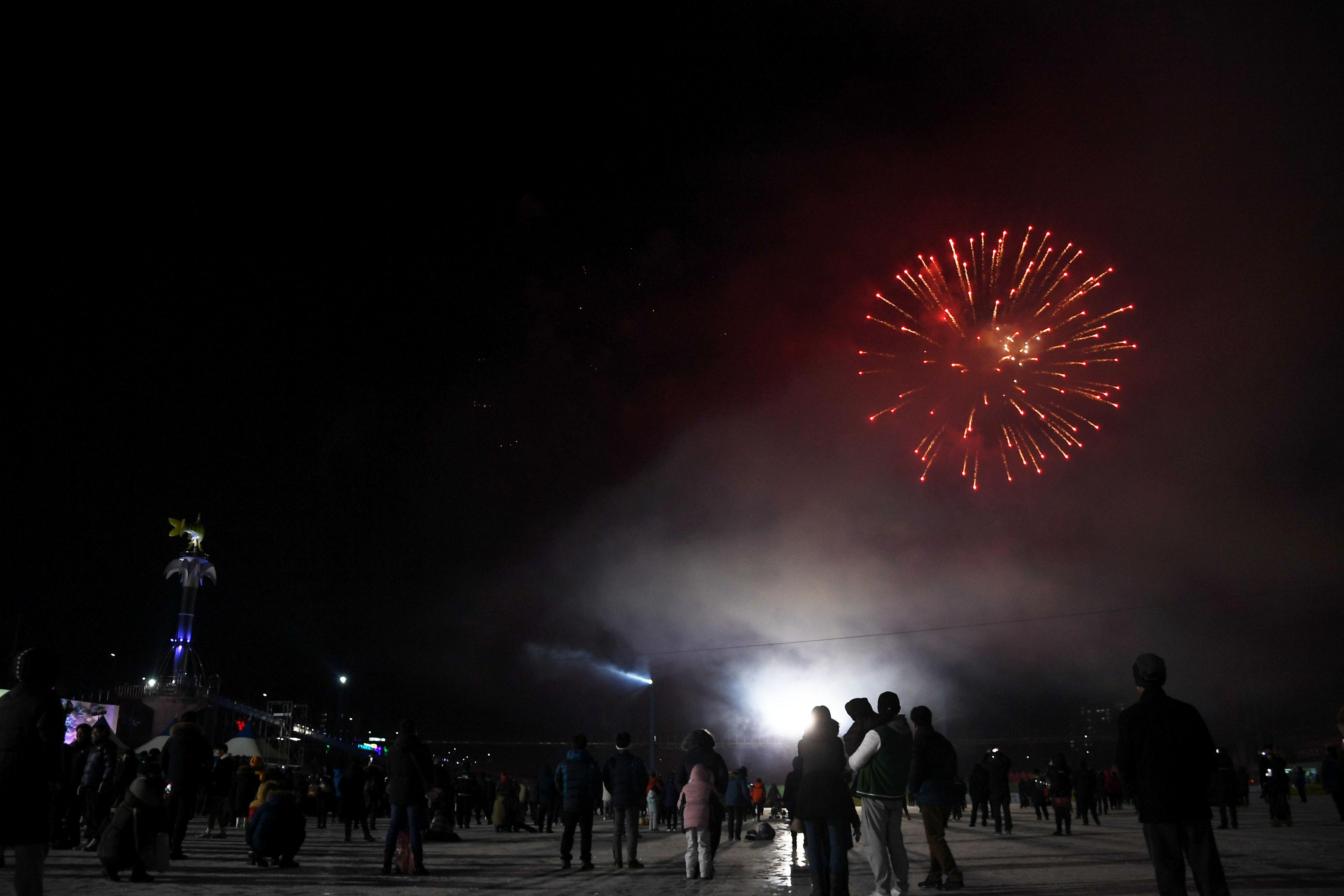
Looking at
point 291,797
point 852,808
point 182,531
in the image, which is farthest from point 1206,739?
point 182,531

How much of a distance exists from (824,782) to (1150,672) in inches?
101

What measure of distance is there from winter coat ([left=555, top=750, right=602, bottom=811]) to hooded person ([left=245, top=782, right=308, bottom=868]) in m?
3.09

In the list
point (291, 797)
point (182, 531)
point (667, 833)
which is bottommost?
point (667, 833)

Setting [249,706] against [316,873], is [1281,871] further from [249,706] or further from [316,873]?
[249,706]

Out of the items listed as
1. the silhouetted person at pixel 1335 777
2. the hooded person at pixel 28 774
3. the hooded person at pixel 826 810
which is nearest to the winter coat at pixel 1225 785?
the silhouetted person at pixel 1335 777

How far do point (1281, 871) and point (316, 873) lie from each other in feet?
31.5

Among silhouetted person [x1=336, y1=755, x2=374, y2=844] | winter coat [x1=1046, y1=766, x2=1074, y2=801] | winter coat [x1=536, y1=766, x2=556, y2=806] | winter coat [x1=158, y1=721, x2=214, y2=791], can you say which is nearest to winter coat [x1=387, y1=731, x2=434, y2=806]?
winter coat [x1=158, y1=721, x2=214, y2=791]

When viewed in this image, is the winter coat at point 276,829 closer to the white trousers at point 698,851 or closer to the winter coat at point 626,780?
the winter coat at point 626,780

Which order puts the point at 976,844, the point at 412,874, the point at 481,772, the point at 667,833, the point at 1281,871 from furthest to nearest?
the point at 481,772, the point at 667,833, the point at 976,844, the point at 412,874, the point at 1281,871

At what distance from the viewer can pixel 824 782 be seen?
24.4 ft

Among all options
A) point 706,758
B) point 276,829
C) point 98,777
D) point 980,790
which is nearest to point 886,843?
point 706,758

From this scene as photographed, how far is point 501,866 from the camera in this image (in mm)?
11406

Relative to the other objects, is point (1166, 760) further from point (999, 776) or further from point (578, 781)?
point (999, 776)

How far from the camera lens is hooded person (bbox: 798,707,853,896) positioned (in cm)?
734
